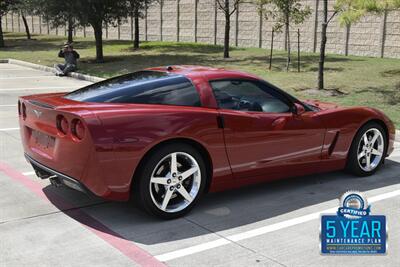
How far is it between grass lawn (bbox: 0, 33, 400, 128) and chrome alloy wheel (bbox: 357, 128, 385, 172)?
321 centimetres

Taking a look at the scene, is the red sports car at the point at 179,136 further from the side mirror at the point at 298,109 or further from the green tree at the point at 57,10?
the green tree at the point at 57,10

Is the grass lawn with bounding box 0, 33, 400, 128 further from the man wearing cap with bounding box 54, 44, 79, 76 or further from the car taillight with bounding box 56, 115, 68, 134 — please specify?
the car taillight with bounding box 56, 115, 68, 134

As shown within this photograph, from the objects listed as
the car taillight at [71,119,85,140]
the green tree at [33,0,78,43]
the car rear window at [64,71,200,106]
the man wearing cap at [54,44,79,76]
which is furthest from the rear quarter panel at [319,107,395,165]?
the green tree at [33,0,78,43]

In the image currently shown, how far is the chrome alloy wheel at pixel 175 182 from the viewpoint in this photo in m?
4.63

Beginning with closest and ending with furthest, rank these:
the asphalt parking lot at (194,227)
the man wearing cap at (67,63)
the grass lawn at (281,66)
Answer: the asphalt parking lot at (194,227) → the grass lawn at (281,66) → the man wearing cap at (67,63)

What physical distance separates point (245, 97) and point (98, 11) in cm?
1662

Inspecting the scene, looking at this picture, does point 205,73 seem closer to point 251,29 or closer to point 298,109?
point 298,109

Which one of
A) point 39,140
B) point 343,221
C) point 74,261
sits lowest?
point 74,261

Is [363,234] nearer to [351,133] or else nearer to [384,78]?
[351,133]

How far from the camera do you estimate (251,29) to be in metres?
25.8

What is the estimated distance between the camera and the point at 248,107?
5312 mm

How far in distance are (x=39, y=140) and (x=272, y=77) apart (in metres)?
10.8

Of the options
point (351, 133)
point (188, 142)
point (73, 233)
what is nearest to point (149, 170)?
point (188, 142)

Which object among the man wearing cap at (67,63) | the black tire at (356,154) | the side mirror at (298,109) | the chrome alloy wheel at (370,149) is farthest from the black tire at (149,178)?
the man wearing cap at (67,63)
